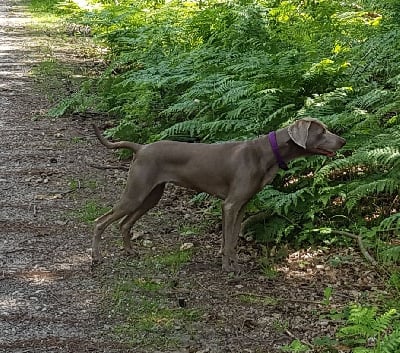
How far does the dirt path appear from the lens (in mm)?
5074

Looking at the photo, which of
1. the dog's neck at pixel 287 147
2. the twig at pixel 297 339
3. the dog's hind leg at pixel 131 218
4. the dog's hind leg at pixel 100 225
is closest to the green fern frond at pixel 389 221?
the dog's neck at pixel 287 147

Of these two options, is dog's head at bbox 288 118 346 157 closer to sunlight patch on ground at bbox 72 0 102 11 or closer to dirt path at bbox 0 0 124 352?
dirt path at bbox 0 0 124 352

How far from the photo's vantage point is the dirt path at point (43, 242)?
5074 millimetres

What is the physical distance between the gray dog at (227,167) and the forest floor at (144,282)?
398mm

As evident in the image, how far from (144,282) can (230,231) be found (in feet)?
2.88

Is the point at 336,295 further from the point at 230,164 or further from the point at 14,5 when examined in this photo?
the point at 14,5

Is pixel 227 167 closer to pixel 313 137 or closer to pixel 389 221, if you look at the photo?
pixel 313 137

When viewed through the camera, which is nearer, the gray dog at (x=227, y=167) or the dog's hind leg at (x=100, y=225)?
the gray dog at (x=227, y=167)

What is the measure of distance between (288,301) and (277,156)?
126 cm

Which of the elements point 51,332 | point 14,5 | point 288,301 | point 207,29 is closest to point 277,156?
point 288,301

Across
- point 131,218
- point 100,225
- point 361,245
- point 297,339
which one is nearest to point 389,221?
point 361,245

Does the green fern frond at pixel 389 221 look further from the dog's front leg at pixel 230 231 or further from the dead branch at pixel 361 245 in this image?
the dog's front leg at pixel 230 231

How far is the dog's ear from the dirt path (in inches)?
83.8

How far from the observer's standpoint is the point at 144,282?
5.96 metres
